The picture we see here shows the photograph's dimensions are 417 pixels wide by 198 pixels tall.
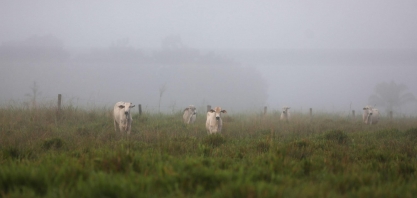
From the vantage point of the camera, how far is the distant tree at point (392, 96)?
6662 centimetres

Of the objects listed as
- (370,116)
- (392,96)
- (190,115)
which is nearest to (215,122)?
(190,115)

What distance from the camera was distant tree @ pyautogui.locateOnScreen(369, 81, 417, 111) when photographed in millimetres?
66625

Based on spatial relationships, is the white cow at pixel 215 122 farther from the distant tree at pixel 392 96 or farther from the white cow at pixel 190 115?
the distant tree at pixel 392 96

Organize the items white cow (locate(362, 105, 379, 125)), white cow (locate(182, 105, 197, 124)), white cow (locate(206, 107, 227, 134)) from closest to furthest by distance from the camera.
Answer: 1. white cow (locate(206, 107, 227, 134))
2. white cow (locate(182, 105, 197, 124))
3. white cow (locate(362, 105, 379, 125))

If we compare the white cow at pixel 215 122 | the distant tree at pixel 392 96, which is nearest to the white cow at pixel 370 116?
the white cow at pixel 215 122

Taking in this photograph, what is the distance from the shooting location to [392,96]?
67.1 metres

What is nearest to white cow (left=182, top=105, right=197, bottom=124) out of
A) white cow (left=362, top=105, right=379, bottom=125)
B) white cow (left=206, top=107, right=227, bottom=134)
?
white cow (left=206, top=107, right=227, bottom=134)

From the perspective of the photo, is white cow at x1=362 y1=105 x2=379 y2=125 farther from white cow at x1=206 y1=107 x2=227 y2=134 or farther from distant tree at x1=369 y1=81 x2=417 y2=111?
distant tree at x1=369 y1=81 x2=417 y2=111

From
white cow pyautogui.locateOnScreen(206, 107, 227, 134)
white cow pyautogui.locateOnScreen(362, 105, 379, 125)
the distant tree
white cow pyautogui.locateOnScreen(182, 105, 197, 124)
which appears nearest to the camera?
white cow pyautogui.locateOnScreen(206, 107, 227, 134)

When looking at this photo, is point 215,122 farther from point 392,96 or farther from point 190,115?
point 392,96

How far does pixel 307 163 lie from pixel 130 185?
10.3ft

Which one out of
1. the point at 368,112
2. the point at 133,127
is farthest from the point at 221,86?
the point at 133,127

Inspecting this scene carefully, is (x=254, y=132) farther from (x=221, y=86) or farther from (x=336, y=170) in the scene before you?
(x=221, y=86)

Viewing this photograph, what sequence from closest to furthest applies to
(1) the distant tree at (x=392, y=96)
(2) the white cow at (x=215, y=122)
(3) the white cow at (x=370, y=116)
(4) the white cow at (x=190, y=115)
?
1. (2) the white cow at (x=215, y=122)
2. (4) the white cow at (x=190, y=115)
3. (3) the white cow at (x=370, y=116)
4. (1) the distant tree at (x=392, y=96)
